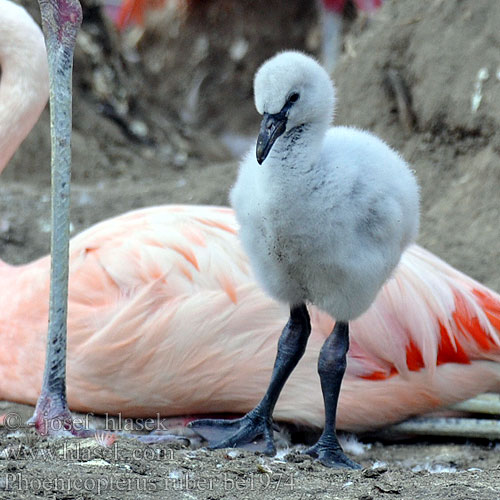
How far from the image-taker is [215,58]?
31.7ft

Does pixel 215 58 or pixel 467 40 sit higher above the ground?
pixel 215 58

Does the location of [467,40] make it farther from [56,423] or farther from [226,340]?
[56,423]

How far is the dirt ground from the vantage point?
2.46m

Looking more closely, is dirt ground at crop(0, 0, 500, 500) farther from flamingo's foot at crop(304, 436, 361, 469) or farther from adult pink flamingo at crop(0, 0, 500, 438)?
adult pink flamingo at crop(0, 0, 500, 438)

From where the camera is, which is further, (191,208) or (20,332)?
(191,208)

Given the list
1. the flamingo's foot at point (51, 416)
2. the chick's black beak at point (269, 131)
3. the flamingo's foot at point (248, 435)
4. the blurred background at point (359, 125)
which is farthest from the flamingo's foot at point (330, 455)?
the blurred background at point (359, 125)

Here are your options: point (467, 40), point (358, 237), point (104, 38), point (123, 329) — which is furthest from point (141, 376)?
point (104, 38)

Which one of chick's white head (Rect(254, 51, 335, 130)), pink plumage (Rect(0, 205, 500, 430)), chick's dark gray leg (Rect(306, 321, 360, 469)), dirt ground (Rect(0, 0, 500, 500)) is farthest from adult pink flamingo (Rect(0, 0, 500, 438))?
chick's white head (Rect(254, 51, 335, 130))

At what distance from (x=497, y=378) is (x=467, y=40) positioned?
2132mm

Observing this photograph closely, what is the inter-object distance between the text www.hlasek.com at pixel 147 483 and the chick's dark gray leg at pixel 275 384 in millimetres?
414

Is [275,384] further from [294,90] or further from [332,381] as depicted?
[294,90]

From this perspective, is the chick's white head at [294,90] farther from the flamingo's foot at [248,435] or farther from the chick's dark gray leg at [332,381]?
the flamingo's foot at [248,435]

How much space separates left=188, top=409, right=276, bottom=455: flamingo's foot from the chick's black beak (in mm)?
916

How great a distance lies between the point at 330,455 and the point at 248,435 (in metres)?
0.28
